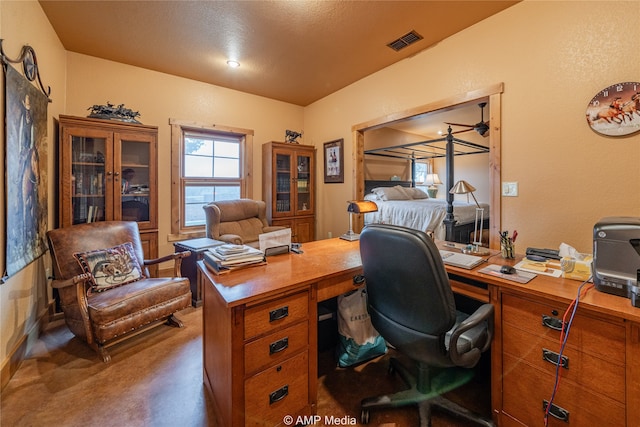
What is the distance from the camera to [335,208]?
4.45m

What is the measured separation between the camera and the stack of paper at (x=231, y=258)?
153cm

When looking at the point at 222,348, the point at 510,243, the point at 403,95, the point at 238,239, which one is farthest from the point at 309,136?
the point at 222,348

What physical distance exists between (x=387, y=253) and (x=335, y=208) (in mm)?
3190

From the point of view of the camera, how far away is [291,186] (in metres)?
4.47

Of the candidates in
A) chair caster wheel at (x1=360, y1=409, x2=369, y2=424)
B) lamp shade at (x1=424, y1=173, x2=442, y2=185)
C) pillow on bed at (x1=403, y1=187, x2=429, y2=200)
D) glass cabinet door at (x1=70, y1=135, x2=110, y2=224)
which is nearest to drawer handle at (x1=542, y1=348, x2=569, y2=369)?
chair caster wheel at (x1=360, y1=409, x2=369, y2=424)

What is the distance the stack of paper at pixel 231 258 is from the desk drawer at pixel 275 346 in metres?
0.47

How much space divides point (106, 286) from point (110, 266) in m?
0.17

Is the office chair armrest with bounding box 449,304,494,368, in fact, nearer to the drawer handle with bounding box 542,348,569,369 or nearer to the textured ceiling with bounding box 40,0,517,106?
the drawer handle with bounding box 542,348,569,369

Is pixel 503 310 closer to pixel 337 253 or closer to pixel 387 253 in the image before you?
pixel 387 253

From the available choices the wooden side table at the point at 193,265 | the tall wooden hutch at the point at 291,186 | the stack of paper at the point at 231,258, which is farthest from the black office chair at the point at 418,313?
the tall wooden hutch at the point at 291,186

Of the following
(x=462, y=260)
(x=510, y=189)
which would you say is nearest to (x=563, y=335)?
(x=462, y=260)

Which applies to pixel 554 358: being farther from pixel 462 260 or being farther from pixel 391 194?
pixel 391 194

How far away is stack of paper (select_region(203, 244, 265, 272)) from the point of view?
153 centimetres

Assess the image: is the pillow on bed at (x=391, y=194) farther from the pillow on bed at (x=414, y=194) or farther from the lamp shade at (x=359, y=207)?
the lamp shade at (x=359, y=207)
